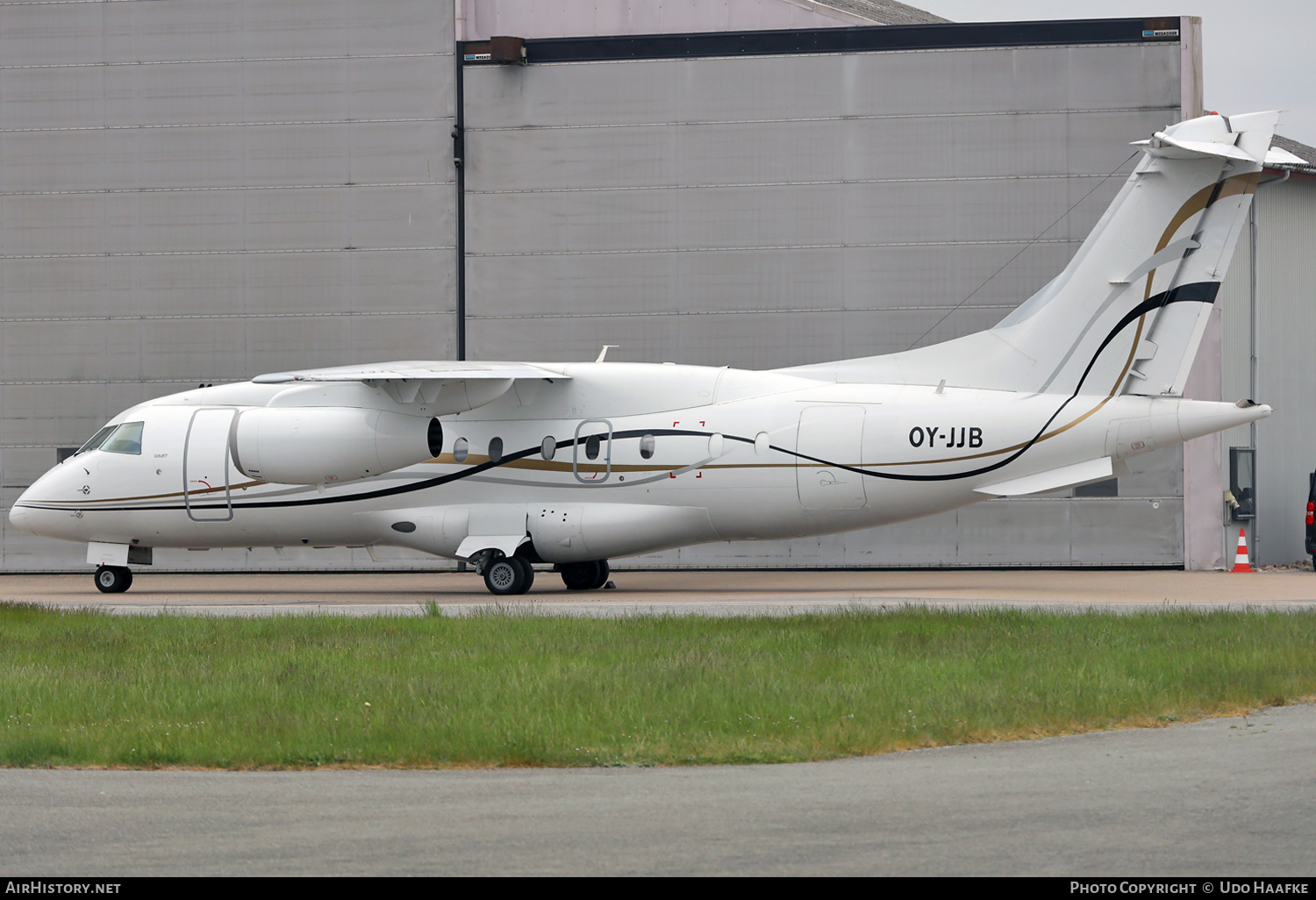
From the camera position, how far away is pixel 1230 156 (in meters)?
19.2

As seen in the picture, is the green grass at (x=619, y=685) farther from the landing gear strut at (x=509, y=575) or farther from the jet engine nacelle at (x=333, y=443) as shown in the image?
the landing gear strut at (x=509, y=575)

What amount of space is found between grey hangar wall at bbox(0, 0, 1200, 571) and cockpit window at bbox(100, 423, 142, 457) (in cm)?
474

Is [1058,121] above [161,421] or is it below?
above

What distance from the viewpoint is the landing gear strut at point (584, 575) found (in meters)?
23.8

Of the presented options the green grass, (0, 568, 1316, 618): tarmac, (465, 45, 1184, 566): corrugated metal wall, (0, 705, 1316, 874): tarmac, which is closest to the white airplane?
(0, 568, 1316, 618): tarmac

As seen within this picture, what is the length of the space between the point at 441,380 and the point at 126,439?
19.9ft

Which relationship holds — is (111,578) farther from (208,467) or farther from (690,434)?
(690,434)

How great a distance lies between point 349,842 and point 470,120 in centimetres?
2315

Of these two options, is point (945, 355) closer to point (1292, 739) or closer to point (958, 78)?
point (958, 78)

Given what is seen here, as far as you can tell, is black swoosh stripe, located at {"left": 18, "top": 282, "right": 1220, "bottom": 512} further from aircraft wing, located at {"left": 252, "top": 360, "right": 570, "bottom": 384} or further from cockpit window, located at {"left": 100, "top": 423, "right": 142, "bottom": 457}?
aircraft wing, located at {"left": 252, "top": 360, "right": 570, "bottom": 384}

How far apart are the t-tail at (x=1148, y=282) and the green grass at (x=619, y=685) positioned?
18.1 ft

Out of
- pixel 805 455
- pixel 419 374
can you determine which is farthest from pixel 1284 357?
Result: pixel 419 374

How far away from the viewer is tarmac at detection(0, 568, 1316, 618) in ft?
60.3
